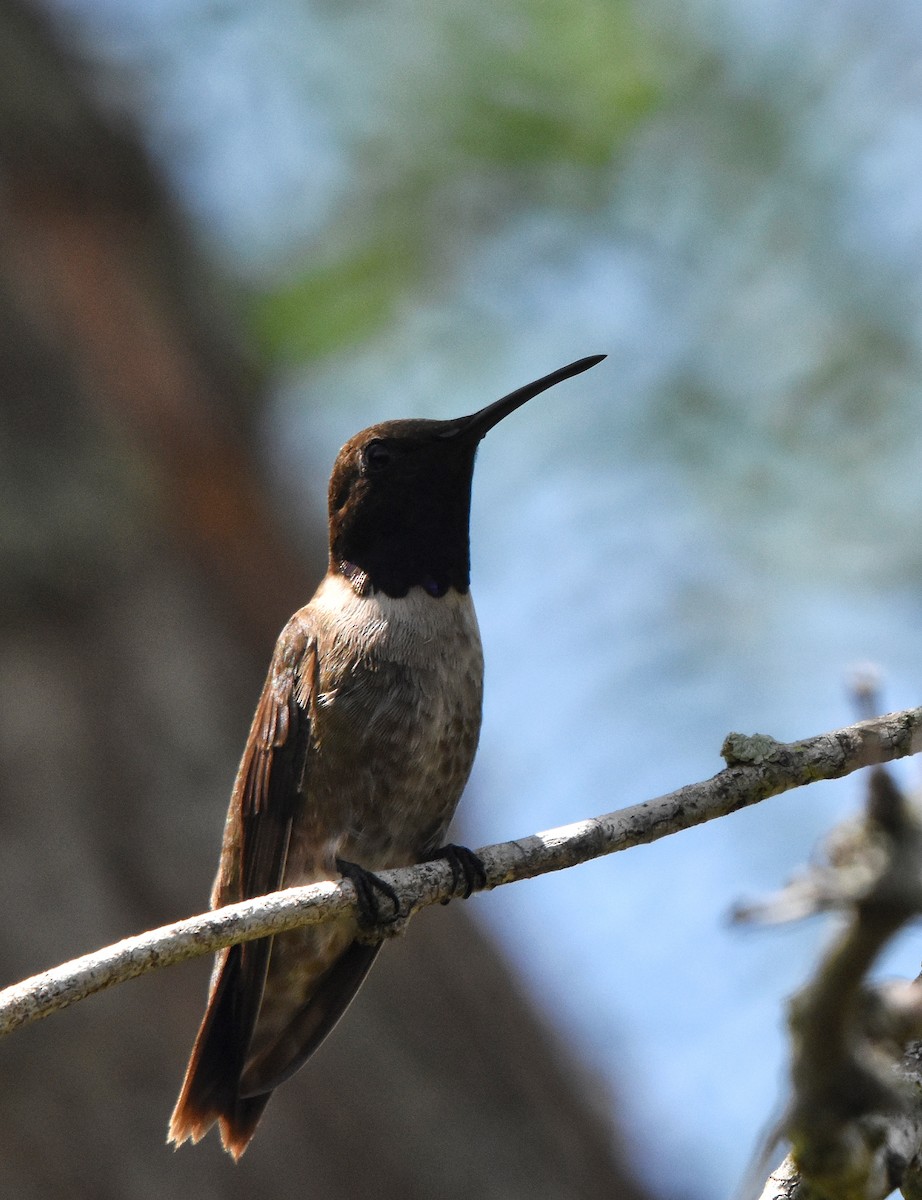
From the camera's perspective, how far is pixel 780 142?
233 inches

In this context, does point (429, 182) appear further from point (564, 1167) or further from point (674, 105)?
point (564, 1167)

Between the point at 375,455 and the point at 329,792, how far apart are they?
1.11 metres

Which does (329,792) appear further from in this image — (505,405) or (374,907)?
(505,405)

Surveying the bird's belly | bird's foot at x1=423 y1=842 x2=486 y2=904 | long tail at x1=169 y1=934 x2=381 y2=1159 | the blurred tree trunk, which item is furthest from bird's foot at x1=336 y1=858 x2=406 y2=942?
the blurred tree trunk

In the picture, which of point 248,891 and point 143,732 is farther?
point 143,732

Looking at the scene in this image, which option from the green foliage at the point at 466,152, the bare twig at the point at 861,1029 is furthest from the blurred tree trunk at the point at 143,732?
the bare twig at the point at 861,1029

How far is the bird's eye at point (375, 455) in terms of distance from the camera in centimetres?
425

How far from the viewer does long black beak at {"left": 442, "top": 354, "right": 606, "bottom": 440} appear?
405 centimetres

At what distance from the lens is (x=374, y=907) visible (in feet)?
10.0

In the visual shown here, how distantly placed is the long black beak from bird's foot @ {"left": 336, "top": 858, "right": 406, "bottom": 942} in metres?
1.48

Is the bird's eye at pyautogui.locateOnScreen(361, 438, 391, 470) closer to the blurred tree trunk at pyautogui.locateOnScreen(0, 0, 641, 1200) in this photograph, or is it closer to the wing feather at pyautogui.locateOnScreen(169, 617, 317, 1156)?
the wing feather at pyautogui.locateOnScreen(169, 617, 317, 1156)

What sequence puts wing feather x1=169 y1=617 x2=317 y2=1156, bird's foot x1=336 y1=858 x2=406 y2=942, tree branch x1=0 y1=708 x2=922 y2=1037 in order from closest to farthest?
tree branch x1=0 y1=708 x2=922 y2=1037 < bird's foot x1=336 y1=858 x2=406 y2=942 < wing feather x1=169 y1=617 x2=317 y2=1156

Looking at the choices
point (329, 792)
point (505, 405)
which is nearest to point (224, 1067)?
point (329, 792)

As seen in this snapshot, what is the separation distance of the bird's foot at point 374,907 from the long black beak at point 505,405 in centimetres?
148
